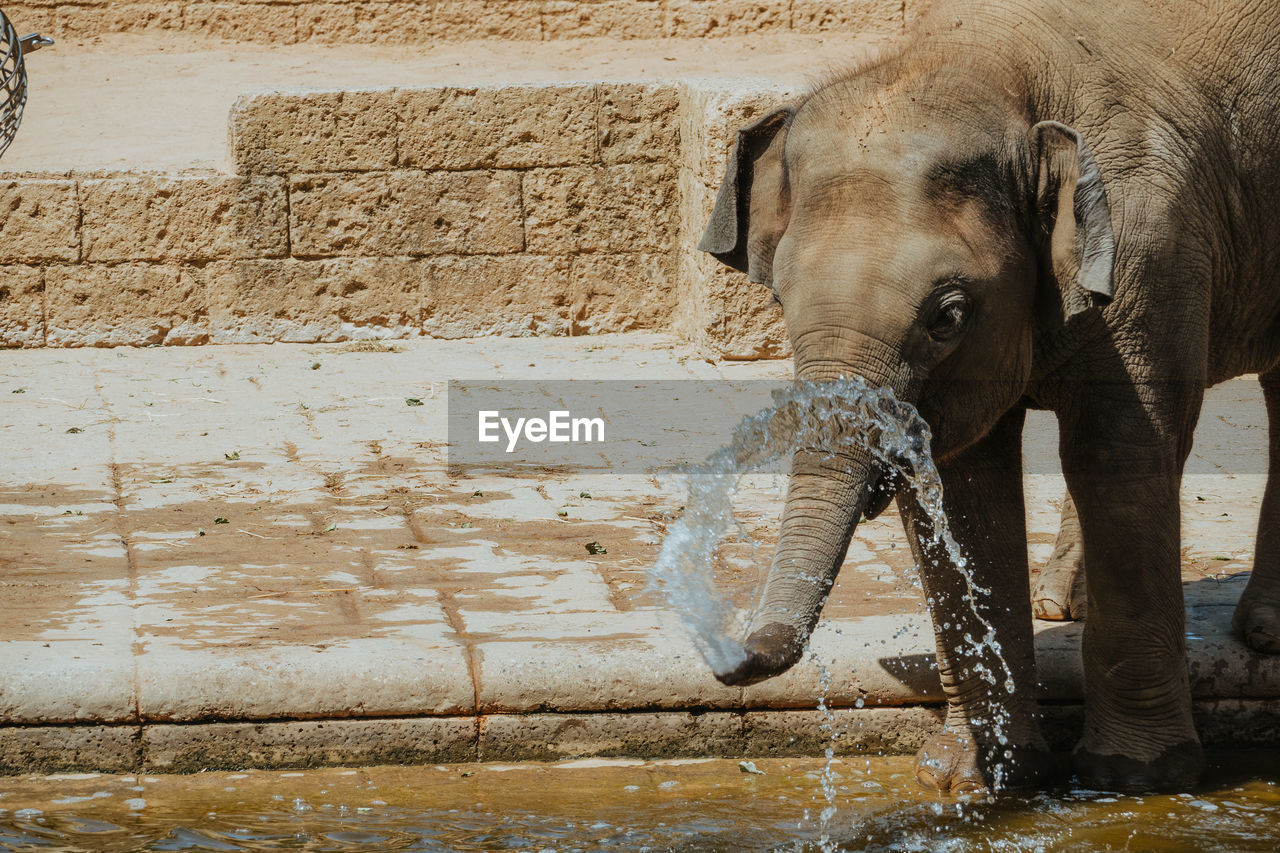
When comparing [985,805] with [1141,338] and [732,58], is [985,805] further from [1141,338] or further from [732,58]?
[732,58]

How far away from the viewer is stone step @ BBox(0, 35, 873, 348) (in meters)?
10.6

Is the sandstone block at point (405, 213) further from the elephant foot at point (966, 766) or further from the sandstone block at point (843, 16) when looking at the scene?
the elephant foot at point (966, 766)

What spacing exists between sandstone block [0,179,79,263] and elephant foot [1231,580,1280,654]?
771cm

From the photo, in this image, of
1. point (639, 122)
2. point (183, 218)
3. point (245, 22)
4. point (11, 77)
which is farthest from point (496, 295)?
point (245, 22)

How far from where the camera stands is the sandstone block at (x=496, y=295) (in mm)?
10992

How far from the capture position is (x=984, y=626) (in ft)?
16.3

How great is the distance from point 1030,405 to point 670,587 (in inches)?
44.1

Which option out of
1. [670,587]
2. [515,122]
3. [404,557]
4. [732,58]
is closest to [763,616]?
[670,587]

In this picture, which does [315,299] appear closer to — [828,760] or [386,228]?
[386,228]

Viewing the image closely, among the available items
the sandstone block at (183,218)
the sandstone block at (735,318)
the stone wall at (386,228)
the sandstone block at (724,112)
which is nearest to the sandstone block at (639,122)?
the stone wall at (386,228)

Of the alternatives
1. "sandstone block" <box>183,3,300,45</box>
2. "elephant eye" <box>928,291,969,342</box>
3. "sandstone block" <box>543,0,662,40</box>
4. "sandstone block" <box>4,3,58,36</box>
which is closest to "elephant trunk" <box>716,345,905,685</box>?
"elephant eye" <box>928,291,969,342</box>

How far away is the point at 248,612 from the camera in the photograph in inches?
224

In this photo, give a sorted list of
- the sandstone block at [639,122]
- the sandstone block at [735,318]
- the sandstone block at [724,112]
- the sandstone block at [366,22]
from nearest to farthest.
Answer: the sandstone block at [724,112] → the sandstone block at [735,318] → the sandstone block at [639,122] → the sandstone block at [366,22]

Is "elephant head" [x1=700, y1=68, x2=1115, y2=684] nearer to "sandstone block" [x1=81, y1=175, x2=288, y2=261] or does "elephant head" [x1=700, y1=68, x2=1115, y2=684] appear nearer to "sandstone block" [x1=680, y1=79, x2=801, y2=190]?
"sandstone block" [x1=680, y1=79, x2=801, y2=190]
